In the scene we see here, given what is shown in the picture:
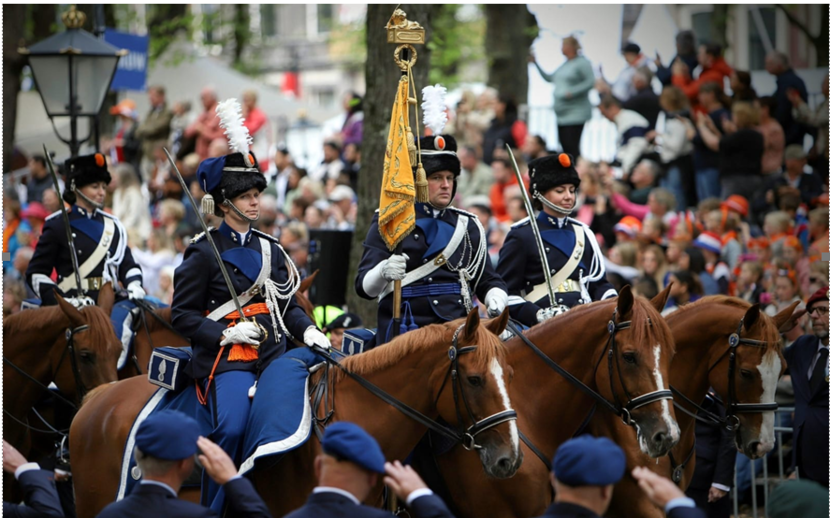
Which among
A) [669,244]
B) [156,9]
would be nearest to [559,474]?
[669,244]

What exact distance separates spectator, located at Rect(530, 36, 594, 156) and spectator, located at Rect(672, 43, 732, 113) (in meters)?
1.43

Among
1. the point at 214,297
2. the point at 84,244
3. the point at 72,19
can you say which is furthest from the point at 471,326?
the point at 72,19

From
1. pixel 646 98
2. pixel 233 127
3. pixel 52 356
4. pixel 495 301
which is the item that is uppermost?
pixel 646 98

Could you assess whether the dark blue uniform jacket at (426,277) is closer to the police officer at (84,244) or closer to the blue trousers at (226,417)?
the blue trousers at (226,417)

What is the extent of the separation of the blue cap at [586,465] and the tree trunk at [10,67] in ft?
47.0

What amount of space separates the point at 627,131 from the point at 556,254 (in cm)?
865

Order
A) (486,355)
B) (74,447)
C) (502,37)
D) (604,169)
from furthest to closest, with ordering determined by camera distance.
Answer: (502,37), (604,169), (74,447), (486,355)

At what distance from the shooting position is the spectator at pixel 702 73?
1614 cm

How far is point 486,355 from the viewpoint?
6352 mm

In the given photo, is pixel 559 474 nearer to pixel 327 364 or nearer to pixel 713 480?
pixel 327 364

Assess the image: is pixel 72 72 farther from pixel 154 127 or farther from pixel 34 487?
pixel 154 127

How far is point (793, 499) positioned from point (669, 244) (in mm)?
9099

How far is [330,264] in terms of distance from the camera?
38.9ft

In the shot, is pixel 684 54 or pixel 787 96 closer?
pixel 787 96
